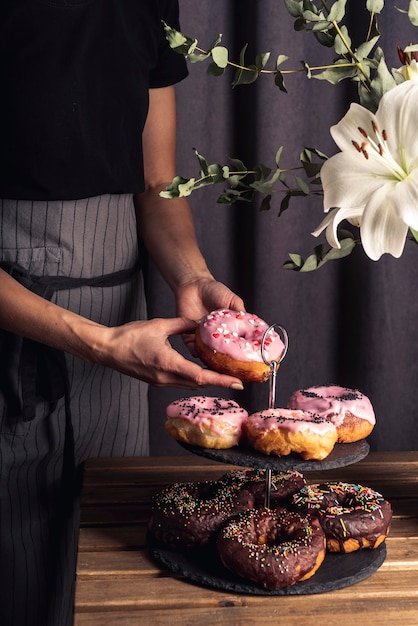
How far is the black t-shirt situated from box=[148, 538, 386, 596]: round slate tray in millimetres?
694

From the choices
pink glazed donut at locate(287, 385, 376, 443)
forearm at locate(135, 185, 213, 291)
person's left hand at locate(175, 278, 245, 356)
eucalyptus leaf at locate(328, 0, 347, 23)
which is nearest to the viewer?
eucalyptus leaf at locate(328, 0, 347, 23)

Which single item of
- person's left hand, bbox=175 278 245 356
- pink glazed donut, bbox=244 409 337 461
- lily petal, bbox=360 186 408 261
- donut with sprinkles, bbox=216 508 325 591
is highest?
lily petal, bbox=360 186 408 261

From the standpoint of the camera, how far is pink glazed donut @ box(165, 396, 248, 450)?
1.09 m

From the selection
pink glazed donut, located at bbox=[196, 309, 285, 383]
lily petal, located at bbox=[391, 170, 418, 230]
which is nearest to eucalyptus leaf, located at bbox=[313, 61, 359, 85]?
lily petal, located at bbox=[391, 170, 418, 230]

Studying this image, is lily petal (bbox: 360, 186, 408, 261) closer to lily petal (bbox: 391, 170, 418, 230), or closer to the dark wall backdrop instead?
lily petal (bbox: 391, 170, 418, 230)

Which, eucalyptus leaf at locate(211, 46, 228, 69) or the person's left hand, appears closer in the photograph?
eucalyptus leaf at locate(211, 46, 228, 69)

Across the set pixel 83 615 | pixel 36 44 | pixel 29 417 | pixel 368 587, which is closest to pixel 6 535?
pixel 29 417

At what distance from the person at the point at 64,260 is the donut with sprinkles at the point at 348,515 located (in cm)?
33

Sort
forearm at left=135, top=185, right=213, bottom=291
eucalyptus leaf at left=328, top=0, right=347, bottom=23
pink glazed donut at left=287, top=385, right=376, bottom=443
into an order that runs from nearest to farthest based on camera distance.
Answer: eucalyptus leaf at left=328, top=0, right=347, bottom=23 → pink glazed donut at left=287, top=385, right=376, bottom=443 → forearm at left=135, top=185, right=213, bottom=291

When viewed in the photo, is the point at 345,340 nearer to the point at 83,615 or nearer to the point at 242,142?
the point at 242,142

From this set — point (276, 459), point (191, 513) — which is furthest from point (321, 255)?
point (191, 513)

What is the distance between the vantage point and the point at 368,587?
1.01 m

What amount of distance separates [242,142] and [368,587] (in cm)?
125

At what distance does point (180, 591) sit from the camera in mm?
996
